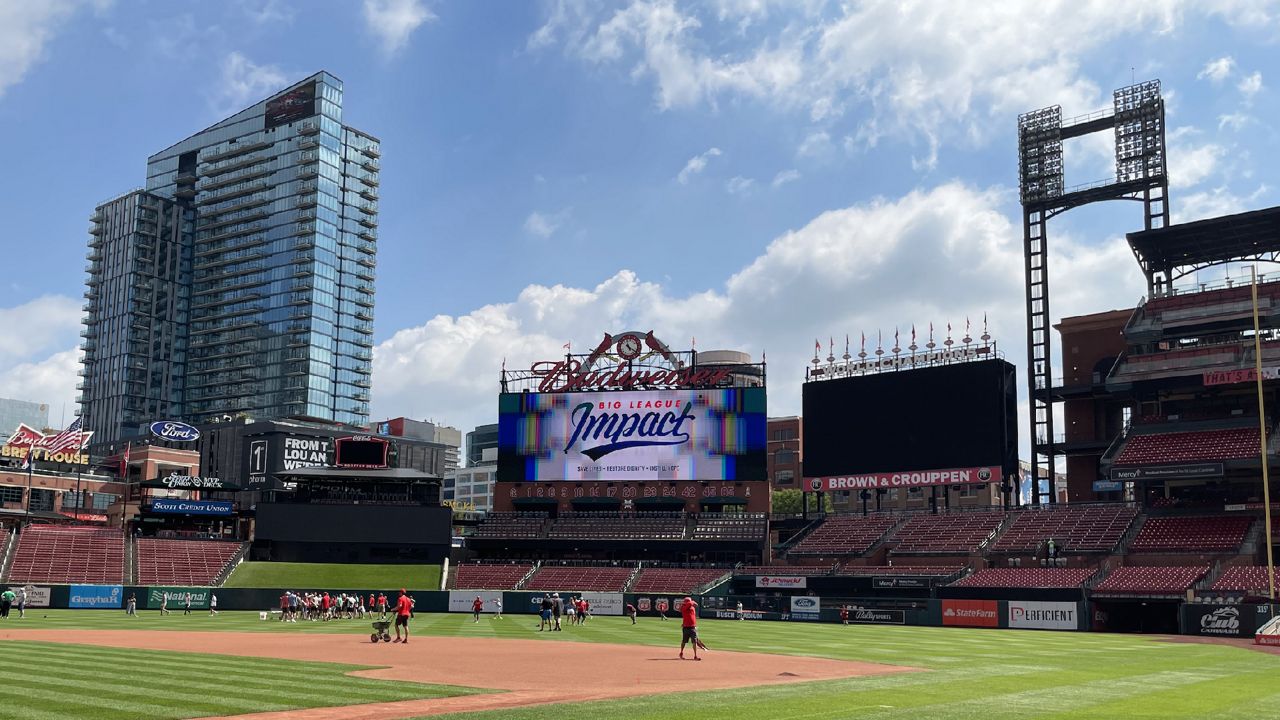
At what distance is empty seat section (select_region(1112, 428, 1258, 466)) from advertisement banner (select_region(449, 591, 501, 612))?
1647 inches

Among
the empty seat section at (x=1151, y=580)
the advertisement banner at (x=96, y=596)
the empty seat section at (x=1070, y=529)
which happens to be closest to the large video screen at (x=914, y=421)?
the empty seat section at (x=1070, y=529)

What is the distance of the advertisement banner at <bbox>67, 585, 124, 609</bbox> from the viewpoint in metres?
73.6

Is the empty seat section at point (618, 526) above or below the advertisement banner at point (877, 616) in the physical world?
above

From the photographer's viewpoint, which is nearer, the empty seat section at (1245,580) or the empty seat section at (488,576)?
the empty seat section at (1245,580)

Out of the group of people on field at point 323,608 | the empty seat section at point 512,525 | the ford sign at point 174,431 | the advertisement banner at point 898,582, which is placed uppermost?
the ford sign at point 174,431

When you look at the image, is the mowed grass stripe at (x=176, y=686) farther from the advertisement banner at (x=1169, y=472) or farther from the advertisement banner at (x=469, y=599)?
the advertisement banner at (x=1169, y=472)

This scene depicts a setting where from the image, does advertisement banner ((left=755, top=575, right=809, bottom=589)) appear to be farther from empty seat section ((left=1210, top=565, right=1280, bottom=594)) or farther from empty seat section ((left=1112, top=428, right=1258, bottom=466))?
empty seat section ((left=1210, top=565, right=1280, bottom=594))

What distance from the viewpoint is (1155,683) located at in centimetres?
2667

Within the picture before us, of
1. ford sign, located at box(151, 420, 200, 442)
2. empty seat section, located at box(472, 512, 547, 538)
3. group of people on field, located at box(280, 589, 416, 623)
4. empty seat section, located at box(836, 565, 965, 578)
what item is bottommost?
group of people on field, located at box(280, 589, 416, 623)

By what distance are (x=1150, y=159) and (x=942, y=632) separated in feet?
158

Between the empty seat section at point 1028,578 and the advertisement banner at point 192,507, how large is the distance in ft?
209

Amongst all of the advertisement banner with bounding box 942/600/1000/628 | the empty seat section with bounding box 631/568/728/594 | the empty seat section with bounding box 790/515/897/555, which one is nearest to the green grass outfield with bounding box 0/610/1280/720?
the advertisement banner with bounding box 942/600/1000/628

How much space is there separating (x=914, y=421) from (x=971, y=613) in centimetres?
2488

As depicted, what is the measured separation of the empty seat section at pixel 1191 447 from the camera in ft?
226
